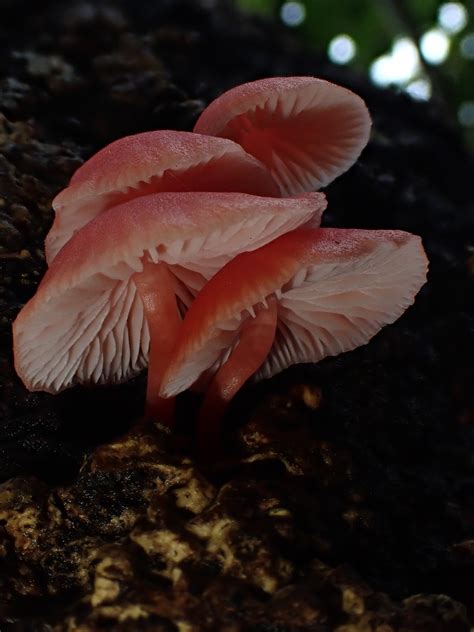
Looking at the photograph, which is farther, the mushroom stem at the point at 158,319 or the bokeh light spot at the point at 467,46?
the bokeh light spot at the point at 467,46

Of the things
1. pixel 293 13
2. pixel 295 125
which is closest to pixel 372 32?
pixel 293 13

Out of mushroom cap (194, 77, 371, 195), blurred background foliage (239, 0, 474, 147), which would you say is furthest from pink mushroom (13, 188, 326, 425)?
blurred background foliage (239, 0, 474, 147)

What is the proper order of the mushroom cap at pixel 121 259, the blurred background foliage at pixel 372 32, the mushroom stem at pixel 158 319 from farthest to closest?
1. the blurred background foliage at pixel 372 32
2. the mushroom stem at pixel 158 319
3. the mushroom cap at pixel 121 259

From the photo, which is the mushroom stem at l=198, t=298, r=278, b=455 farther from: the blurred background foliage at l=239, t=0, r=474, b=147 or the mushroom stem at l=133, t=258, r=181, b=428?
the blurred background foliage at l=239, t=0, r=474, b=147

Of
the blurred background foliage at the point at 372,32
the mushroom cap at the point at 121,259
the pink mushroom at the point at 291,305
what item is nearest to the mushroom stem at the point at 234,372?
the pink mushroom at the point at 291,305

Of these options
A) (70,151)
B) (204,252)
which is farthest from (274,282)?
(70,151)

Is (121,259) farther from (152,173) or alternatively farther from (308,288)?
Answer: (308,288)

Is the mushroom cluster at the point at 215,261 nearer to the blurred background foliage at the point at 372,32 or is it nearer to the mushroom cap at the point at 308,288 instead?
the mushroom cap at the point at 308,288
